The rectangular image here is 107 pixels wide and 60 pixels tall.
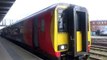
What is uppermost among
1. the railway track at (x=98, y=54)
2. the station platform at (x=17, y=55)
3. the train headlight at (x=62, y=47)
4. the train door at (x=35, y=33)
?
the train door at (x=35, y=33)

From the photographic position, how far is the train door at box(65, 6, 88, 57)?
333 inches

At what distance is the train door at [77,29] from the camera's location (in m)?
8.46

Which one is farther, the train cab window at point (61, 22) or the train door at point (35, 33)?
the train door at point (35, 33)

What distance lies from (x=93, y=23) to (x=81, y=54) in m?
39.7

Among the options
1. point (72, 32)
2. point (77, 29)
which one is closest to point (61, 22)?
point (72, 32)

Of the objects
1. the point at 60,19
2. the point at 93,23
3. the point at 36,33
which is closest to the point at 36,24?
the point at 36,33

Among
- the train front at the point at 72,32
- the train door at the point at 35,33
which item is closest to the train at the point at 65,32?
the train front at the point at 72,32

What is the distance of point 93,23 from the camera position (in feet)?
157

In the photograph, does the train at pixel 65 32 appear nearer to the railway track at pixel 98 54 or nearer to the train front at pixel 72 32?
the train front at pixel 72 32

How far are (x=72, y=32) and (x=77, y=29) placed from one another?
0.50m

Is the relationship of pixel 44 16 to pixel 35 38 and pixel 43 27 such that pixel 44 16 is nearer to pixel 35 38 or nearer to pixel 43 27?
pixel 43 27

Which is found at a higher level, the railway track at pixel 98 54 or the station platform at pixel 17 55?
the station platform at pixel 17 55

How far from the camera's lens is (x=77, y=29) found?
8.94 m

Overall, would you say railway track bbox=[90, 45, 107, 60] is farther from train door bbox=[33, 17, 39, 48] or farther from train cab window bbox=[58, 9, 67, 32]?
train cab window bbox=[58, 9, 67, 32]
